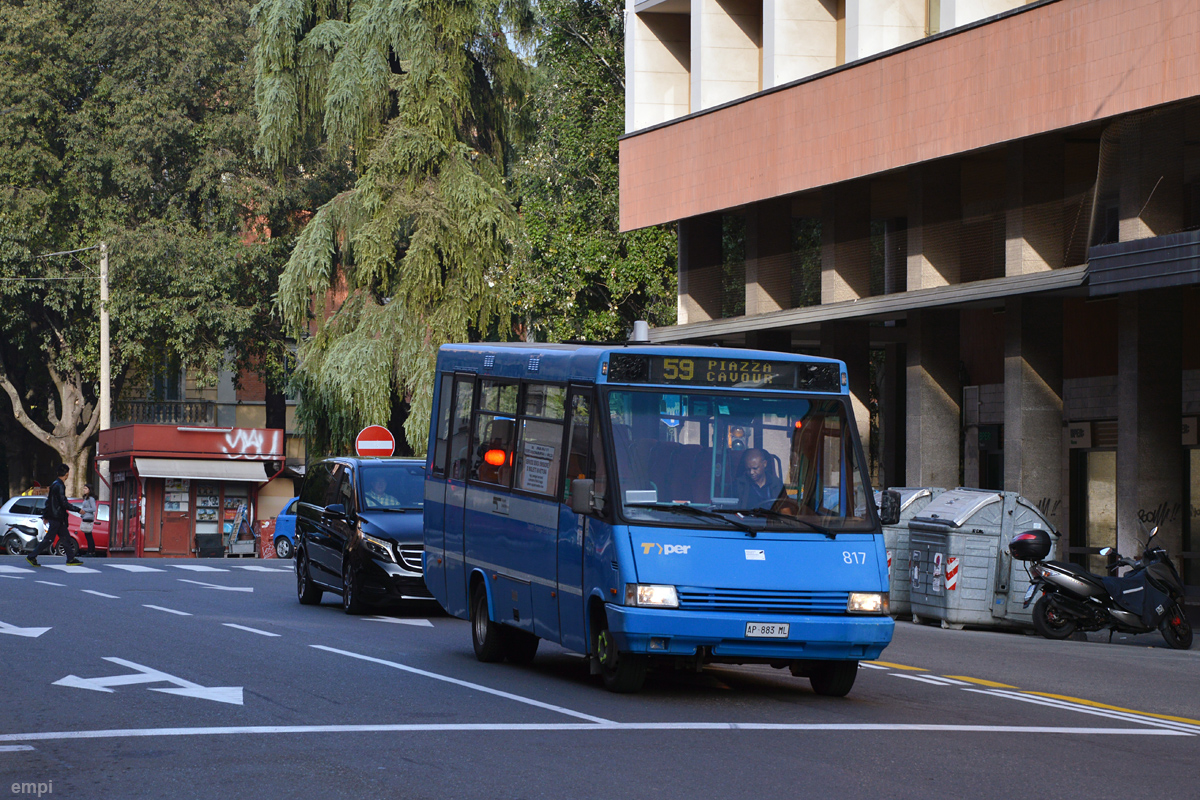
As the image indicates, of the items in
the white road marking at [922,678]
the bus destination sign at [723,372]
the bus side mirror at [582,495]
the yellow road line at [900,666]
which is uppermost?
the bus destination sign at [723,372]

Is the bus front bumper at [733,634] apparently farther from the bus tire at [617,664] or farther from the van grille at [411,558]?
the van grille at [411,558]

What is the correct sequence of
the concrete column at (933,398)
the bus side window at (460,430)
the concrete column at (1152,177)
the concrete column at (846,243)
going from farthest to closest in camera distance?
1. the concrete column at (846,243)
2. the concrete column at (933,398)
3. the concrete column at (1152,177)
4. the bus side window at (460,430)

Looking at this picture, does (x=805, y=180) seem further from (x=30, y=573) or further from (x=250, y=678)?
(x=250, y=678)

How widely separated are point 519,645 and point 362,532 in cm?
529

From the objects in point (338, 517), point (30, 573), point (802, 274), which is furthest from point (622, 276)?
point (338, 517)

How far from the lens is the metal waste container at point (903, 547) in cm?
2262

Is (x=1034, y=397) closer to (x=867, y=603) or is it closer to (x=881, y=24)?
(x=881, y=24)

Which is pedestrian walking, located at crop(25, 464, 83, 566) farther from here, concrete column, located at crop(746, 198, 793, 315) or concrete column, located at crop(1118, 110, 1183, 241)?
concrete column, located at crop(1118, 110, 1183, 241)

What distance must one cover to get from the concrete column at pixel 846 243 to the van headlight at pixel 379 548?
14.3m

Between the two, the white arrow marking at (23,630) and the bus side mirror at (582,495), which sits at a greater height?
the bus side mirror at (582,495)

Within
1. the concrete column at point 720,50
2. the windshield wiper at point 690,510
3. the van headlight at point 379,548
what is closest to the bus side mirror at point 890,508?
the windshield wiper at point 690,510

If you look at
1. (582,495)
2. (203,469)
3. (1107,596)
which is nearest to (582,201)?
(203,469)

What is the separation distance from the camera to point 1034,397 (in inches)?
1071

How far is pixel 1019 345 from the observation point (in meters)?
27.3
